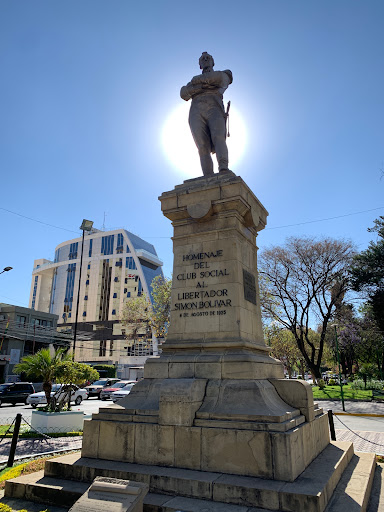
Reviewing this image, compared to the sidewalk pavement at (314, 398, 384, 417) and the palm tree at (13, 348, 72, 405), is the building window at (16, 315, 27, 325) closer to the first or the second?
the palm tree at (13, 348, 72, 405)

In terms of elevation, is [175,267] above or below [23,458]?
above

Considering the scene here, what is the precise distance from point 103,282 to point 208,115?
89.8m

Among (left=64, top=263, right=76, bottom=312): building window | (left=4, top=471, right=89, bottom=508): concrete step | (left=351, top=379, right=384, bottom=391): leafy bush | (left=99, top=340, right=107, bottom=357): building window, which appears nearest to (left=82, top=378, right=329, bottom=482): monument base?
(left=4, top=471, right=89, bottom=508): concrete step

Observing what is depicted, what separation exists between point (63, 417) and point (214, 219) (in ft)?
31.9

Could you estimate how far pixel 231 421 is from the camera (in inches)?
211

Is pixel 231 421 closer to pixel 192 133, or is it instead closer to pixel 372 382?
pixel 192 133

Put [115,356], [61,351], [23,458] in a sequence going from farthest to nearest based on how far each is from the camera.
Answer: [115,356] → [61,351] → [23,458]

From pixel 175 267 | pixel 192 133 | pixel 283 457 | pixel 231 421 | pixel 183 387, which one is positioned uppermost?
pixel 192 133

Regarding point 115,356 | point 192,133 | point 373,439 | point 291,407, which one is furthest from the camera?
point 115,356

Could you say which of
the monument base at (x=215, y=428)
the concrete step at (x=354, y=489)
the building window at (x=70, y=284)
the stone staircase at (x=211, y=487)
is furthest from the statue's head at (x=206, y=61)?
the building window at (x=70, y=284)

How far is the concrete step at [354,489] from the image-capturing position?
4.48 meters

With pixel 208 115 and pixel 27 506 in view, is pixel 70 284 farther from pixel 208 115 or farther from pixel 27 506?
pixel 27 506

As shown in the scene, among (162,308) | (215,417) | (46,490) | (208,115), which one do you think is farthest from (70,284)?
(215,417)

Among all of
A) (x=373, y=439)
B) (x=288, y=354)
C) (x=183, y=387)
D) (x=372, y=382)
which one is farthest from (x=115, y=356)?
(x=183, y=387)
